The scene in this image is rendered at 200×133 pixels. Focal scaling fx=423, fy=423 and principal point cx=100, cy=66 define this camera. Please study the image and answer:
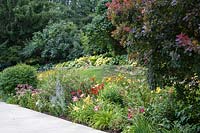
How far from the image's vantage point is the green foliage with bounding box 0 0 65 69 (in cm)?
2497

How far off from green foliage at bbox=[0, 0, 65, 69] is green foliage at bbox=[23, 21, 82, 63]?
3.17ft

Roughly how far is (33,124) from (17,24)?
17544 mm

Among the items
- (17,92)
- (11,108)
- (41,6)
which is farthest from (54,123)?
(41,6)

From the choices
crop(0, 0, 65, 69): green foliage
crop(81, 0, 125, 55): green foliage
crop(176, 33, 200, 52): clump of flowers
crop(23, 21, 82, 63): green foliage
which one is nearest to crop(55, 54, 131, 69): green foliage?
crop(81, 0, 125, 55): green foliage

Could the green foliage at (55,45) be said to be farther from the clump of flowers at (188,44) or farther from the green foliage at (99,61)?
the clump of flowers at (188,44)

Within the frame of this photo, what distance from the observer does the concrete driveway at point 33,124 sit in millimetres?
8094

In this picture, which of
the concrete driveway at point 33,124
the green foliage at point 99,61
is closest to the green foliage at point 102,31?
the green foliage at point 99,61

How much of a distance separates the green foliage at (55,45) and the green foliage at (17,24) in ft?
3.17

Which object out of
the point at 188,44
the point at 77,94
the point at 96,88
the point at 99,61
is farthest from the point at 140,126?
the point at 99,61

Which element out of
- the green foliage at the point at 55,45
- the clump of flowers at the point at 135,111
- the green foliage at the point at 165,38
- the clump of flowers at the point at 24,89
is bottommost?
the green foliage at the point at 55,45

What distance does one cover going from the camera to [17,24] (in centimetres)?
2556

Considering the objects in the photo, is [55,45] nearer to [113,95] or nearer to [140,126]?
[113,95]

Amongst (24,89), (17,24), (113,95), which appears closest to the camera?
(113,95)

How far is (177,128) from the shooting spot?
661 cm
